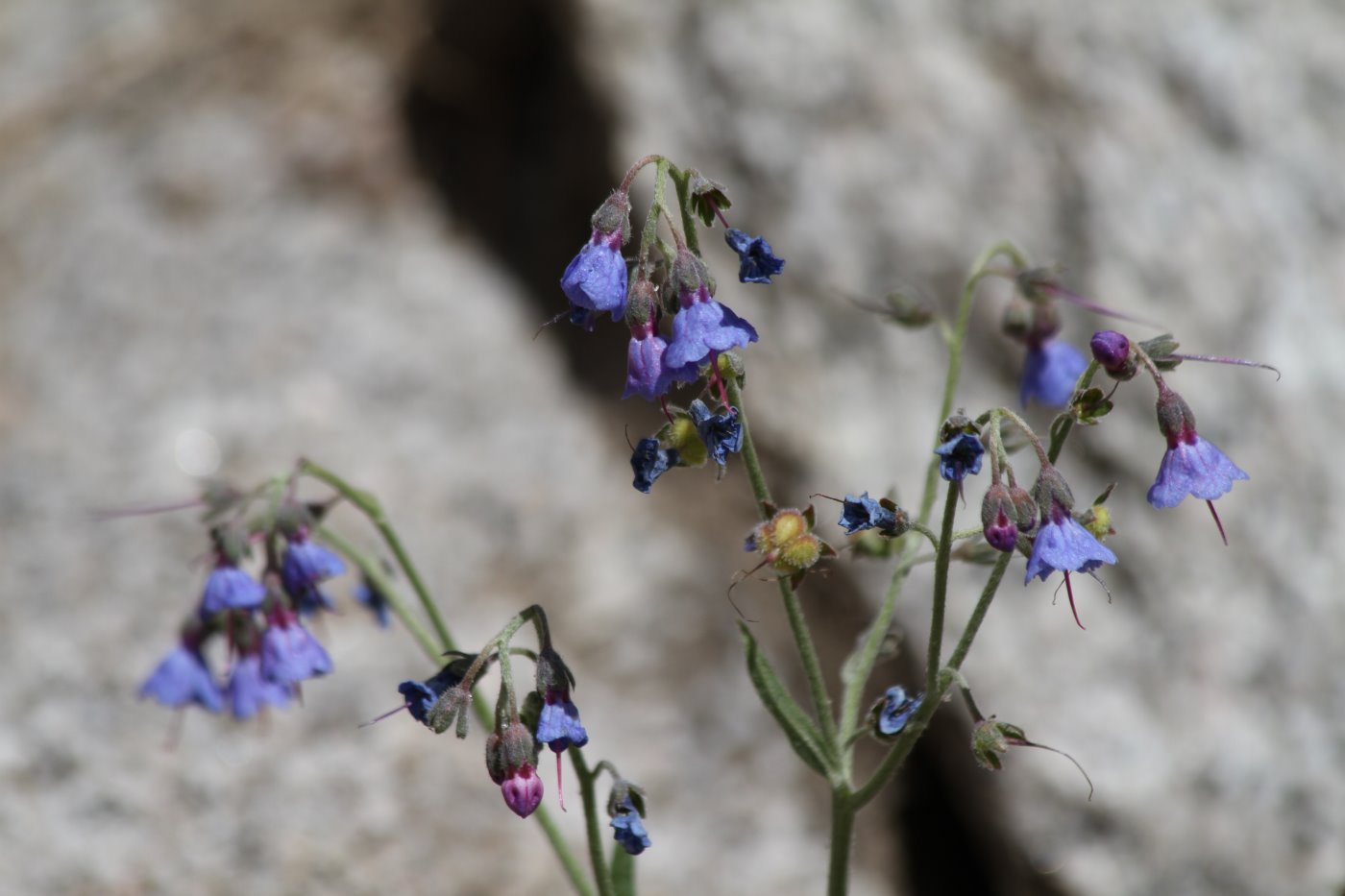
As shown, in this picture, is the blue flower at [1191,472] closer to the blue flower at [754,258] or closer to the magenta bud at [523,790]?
the blue flower at [754,258]

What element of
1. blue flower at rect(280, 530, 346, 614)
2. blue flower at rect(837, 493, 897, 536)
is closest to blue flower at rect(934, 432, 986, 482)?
blue flower at rect(837, 493, 897, 536)

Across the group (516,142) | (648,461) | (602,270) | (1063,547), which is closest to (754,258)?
(602,270)

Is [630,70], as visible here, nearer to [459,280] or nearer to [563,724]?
[459,280]

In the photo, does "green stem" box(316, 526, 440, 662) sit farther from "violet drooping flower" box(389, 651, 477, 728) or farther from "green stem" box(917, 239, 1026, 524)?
"green stem" box(917, 239, 1026, 524)

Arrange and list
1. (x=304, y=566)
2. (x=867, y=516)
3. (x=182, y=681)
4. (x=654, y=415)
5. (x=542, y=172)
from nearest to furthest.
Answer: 1. (x=867, y=516)
2. (x=304, y=566)
3. (x=182, y=681)
4. (x=654, y=415)
5. (x=542, y=172)

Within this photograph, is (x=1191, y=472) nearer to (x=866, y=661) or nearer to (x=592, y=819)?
(x=866, y=661)

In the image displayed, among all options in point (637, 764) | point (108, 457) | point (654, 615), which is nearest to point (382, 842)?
point (637, 764)

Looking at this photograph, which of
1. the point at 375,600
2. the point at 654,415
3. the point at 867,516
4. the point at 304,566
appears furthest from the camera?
the point at 654,415
